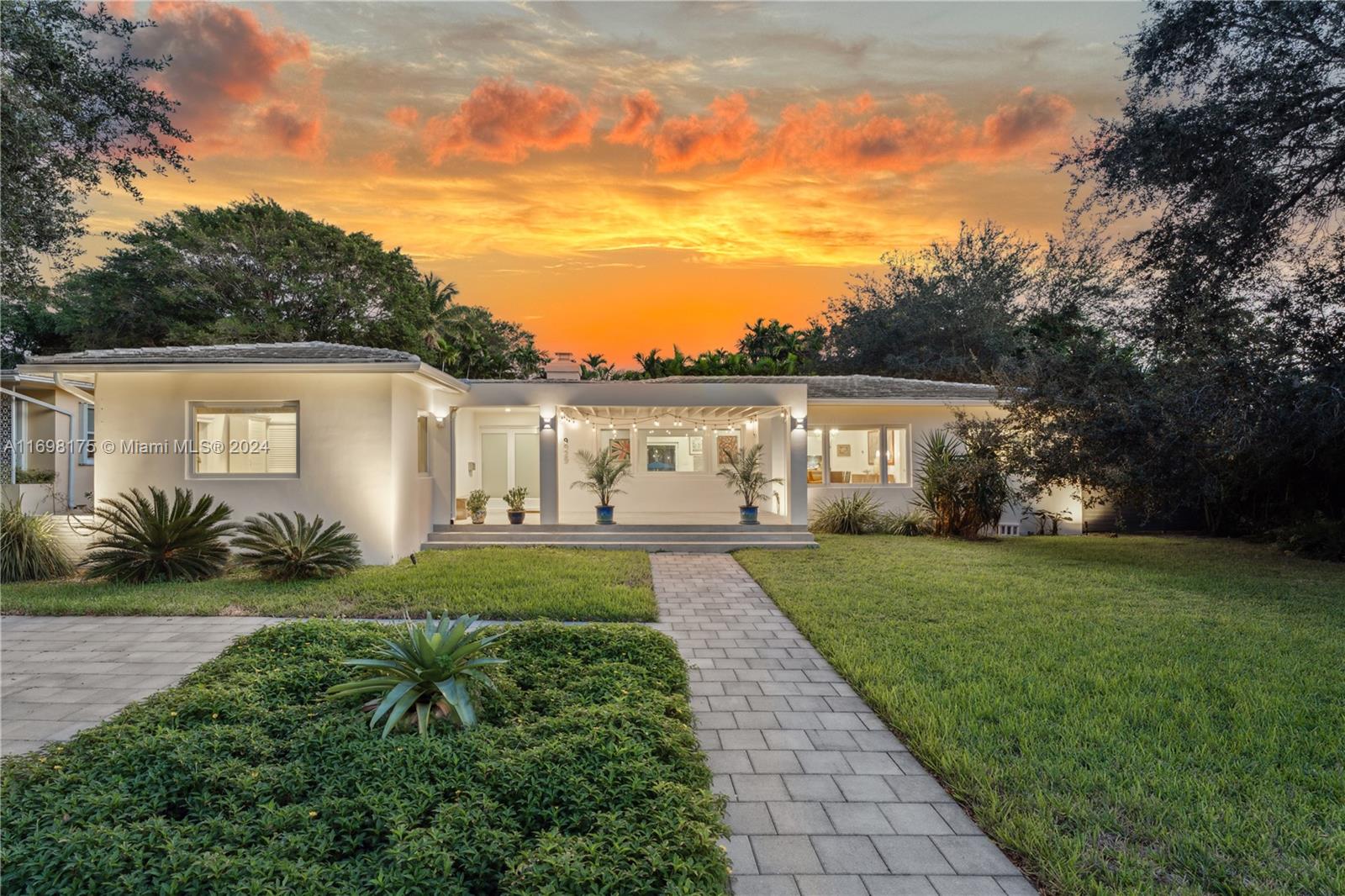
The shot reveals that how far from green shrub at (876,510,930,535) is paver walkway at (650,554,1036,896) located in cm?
897

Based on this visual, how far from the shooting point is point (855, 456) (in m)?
15.1

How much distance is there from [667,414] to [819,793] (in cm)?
1110

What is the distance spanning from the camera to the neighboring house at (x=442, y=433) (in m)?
9.92

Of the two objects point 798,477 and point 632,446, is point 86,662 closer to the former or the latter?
point 798,477

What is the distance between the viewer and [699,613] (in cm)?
707

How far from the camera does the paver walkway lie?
256cm

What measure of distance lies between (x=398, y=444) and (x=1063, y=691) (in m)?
9.01

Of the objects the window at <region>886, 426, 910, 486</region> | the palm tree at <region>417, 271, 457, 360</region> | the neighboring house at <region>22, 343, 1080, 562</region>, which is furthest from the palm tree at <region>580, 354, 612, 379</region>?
the window at <region>886, 426, 910, 486</region>

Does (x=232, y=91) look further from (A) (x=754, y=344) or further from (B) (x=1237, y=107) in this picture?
(A) (x=754, y=344)

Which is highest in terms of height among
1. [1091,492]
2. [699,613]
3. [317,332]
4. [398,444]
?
[317,332]

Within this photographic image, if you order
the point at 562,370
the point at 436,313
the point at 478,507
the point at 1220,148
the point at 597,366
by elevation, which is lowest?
the point at 478,507

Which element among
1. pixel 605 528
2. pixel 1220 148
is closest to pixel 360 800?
pixel 605 528

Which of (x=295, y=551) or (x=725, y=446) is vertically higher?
(x=725, y=446)

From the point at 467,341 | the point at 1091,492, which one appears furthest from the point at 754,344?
the point at 1091,492
